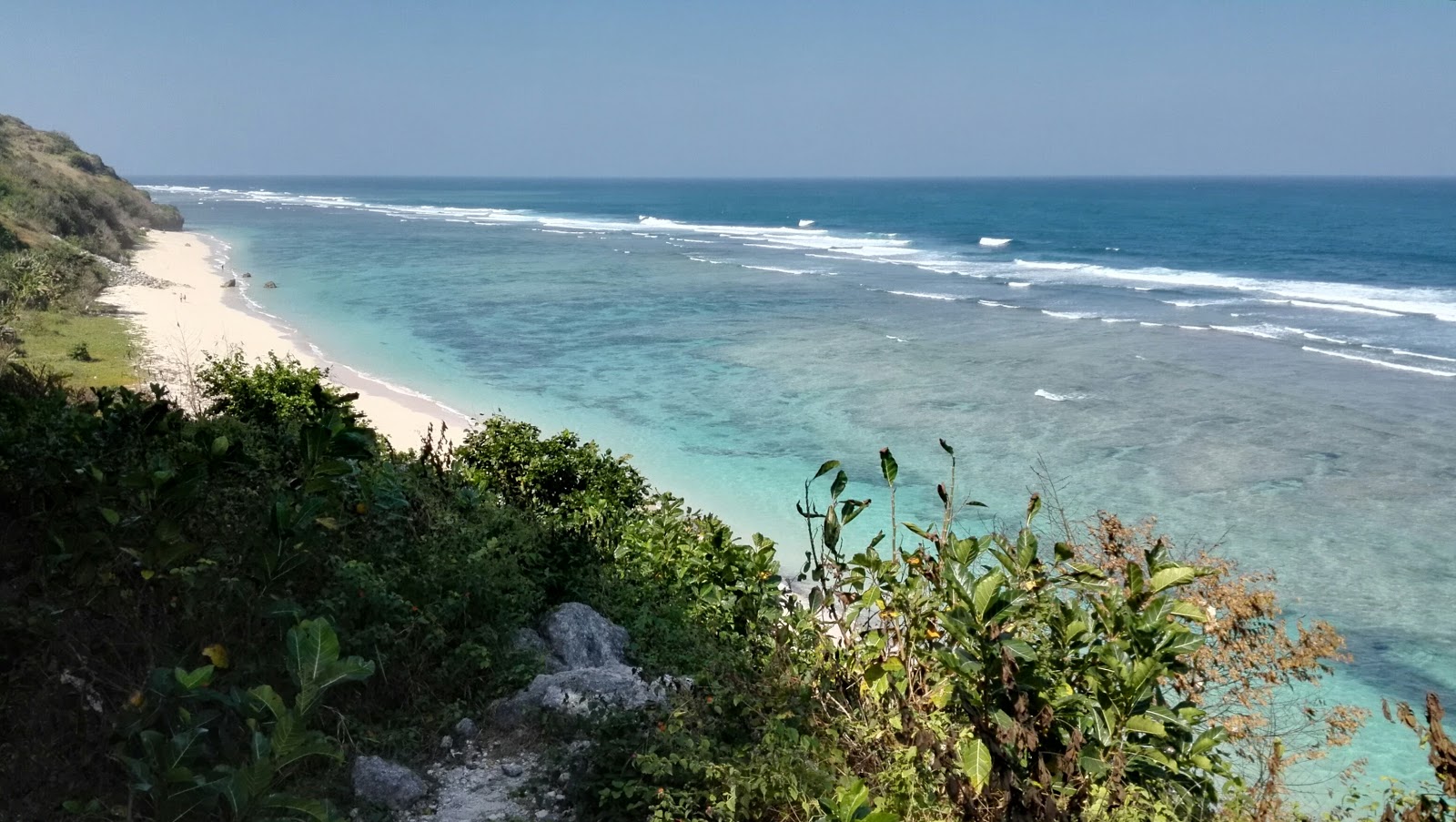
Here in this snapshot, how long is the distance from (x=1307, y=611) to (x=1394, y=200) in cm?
13838

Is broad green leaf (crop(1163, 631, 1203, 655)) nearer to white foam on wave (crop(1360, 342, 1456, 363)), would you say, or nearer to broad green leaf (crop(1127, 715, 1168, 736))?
broad green leaf (crop(1127, 715, 1168, 736))

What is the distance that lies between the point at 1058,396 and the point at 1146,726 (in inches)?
807

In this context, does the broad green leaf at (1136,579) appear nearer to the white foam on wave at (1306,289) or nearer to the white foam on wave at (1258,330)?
the white foam on wave at (1258,330)

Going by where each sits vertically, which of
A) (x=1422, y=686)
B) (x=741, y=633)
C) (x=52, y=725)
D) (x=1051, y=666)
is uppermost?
(x=1051, y=666)

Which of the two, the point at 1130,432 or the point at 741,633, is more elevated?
the point at 741,633

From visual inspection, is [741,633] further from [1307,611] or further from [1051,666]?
[1307,611]

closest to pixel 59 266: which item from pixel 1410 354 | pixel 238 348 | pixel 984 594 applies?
pixel 238 348

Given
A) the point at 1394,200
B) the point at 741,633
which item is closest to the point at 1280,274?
the point at 741,633

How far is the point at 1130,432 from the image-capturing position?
2020 centimetres

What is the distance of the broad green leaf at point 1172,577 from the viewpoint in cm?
366

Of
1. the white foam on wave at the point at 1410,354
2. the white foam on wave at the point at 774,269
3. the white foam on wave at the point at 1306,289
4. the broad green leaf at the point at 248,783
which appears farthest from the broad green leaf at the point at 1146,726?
the white foam on wave at the point at 774,269

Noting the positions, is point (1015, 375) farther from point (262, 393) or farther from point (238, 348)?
point (262, 393)

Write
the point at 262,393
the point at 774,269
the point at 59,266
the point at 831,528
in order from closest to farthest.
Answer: the point at 831,528 < the point at 262,393 < the point at 59,266 < the point at 774,269

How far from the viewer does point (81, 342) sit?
2025 centimetres
